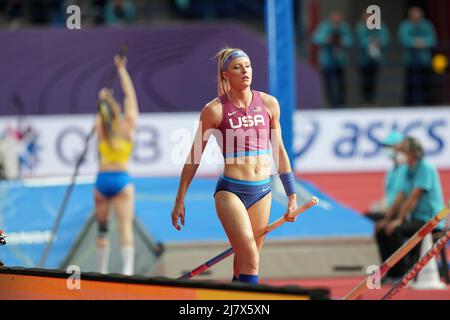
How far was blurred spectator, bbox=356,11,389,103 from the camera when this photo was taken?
22.4m

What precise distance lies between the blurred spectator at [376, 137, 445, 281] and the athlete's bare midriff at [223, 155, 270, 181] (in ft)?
16.3

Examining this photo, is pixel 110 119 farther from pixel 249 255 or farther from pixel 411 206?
pixel 249 255

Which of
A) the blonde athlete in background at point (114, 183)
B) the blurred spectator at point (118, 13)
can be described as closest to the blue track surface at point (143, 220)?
the blonde athlete in background at point (114, 183)

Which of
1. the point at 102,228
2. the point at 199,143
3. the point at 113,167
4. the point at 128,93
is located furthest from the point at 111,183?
the point at 199,143

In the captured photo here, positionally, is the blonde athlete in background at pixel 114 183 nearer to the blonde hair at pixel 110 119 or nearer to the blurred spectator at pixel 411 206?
the blonde hair at pixel 110 119

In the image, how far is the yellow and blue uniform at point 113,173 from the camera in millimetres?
11891

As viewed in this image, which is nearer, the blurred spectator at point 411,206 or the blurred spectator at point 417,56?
the blurred spectator at point 411,206

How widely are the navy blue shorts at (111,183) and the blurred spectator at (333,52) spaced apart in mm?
10692

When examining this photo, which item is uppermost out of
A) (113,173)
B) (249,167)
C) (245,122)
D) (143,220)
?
(245,122)

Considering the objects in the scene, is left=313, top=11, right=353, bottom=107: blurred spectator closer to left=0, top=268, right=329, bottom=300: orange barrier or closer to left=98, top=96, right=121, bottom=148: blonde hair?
left=98, top=96, right=121, bottom=148: blonde hair

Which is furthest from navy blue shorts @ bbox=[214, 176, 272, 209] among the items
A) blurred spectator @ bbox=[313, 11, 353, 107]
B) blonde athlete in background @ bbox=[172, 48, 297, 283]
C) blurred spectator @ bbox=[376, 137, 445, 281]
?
blurred spectator @ bbox=[313, 11, 353, 107]

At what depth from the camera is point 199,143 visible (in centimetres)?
643

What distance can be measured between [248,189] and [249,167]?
14cm

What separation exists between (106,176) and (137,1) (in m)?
13.4
